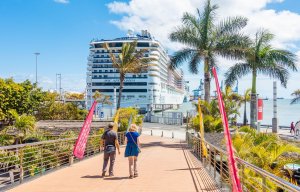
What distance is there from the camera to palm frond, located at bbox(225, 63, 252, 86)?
96.4 ft

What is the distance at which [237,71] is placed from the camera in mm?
29609

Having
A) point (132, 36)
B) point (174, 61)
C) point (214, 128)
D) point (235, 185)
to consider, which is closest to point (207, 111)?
point (214, 128)

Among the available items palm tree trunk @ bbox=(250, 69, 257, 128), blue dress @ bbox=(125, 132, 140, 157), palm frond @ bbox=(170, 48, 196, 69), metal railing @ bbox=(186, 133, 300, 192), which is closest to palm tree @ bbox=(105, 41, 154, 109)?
palm frond @ bbox=(170, 48, 196, 69)

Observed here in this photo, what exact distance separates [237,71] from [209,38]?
14.0ft

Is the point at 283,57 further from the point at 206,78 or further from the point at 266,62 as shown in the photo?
the point at 206,78

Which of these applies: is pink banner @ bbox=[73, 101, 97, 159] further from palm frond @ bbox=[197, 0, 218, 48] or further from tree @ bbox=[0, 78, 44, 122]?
tree @ bbox=[0, 78, 44, 122]

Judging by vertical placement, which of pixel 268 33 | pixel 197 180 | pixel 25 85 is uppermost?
pixel 268 33

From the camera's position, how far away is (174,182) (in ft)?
31.2

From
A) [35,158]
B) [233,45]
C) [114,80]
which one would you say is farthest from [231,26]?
[114,80]

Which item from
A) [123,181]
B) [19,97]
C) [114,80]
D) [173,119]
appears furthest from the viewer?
[114,80]

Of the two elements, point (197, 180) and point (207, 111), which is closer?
point (197, 180)

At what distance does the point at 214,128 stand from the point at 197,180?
1453 centimetres

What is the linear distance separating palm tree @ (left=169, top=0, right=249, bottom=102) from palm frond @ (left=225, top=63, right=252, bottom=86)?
268 cm

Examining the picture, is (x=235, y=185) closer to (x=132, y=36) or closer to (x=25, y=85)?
(x=25, y=85)
